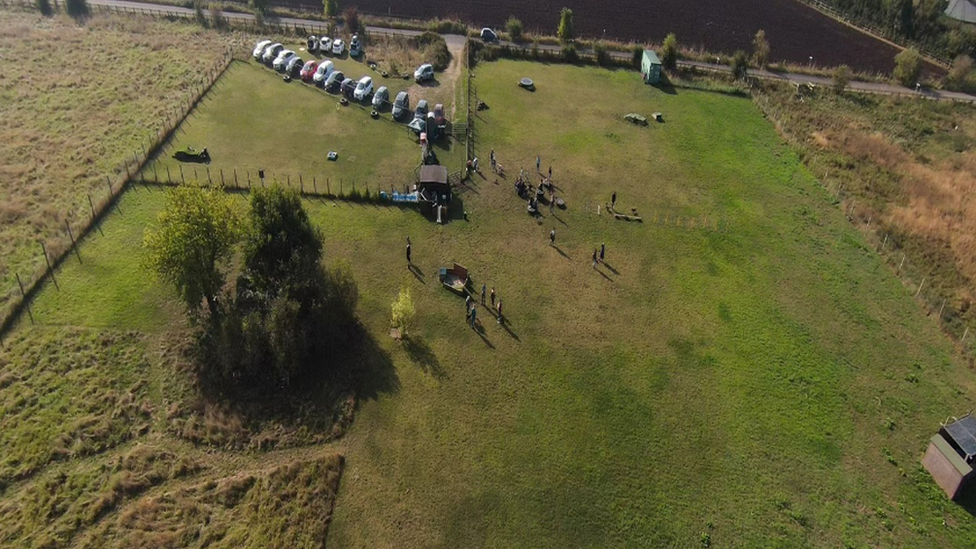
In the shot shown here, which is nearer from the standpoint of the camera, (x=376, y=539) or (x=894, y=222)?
(x=376, y=539)

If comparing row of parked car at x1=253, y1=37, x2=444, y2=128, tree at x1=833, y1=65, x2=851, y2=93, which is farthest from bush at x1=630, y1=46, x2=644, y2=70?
row of parked car at x1=253, y1=37, x2=444, y2=128

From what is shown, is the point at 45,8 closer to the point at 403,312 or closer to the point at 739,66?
the point at 403,312

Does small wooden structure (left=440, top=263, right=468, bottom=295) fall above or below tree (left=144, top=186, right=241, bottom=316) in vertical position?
below

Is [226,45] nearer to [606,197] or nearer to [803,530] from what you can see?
[606,197]

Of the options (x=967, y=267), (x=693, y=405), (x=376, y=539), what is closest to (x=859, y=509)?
(x=693, y=405)

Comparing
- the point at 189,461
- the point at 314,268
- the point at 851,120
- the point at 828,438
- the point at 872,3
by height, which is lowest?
the point at 189,461

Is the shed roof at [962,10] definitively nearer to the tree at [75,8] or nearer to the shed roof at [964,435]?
the shed roof at [964,435]

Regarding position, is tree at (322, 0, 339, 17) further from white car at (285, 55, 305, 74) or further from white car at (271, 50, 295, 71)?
white car at (285, 55, 305, 74)
